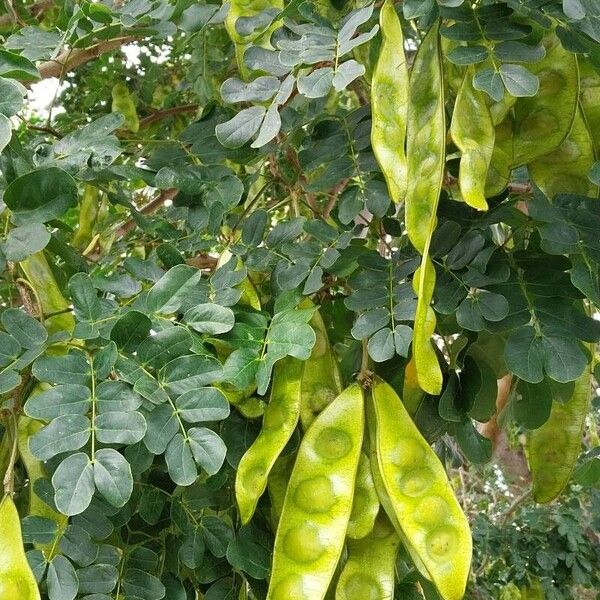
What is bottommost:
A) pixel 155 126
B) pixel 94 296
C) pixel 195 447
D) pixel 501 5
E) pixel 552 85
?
pixel 155 126

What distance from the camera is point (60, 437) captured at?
0.94 meters

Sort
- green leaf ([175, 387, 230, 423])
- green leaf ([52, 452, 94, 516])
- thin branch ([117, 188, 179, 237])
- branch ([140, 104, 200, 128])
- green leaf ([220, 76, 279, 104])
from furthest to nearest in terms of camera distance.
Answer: branch ([140, 104, 200, 128]), thin branch ([117, 188, 179, 237]), green leaf ([220, 76, 279, 104]), green leaf ([175, 387, 230, 423]), green leaf ([52, 452, 94, 516])

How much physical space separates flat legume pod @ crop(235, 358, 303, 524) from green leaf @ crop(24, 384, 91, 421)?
0.22 metres

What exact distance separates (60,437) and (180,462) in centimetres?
14

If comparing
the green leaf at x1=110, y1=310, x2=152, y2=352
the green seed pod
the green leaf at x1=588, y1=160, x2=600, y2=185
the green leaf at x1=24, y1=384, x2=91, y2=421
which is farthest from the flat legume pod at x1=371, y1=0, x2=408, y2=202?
the green seed pod

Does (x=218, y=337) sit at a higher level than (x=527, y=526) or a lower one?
higher

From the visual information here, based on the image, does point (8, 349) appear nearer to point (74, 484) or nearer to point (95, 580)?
point (74, 484)

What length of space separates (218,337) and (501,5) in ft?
1.79

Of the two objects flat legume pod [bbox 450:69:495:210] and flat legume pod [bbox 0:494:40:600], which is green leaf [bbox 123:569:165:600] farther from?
flat legume pod [bbox 450:69:495:210]

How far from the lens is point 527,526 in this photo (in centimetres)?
342

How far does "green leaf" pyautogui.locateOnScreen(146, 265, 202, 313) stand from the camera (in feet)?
3.54

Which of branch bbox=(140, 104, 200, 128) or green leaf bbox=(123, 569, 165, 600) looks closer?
green leaf bbox=(123, 569, 165, 600)

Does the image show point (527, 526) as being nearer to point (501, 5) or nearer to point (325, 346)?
point (325, 346)

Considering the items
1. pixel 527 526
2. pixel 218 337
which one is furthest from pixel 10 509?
pixel 527 526
